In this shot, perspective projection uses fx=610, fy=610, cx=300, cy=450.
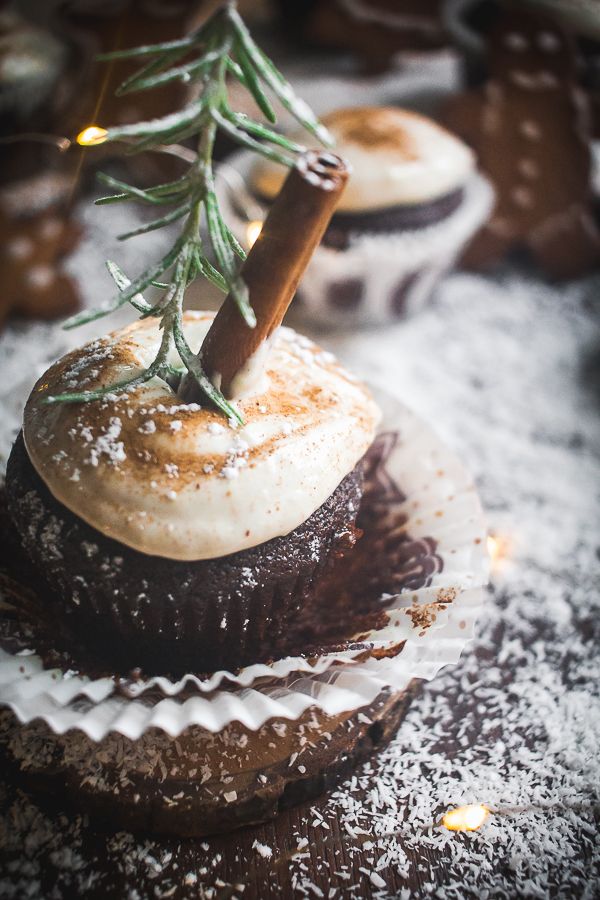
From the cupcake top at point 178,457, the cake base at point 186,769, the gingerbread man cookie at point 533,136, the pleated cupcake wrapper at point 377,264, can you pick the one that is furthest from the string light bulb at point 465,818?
the gingerbread man cookie at point 533,136

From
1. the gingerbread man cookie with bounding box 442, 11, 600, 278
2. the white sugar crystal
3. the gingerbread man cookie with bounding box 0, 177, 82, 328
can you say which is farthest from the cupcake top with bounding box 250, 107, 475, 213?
the white sugar crystal

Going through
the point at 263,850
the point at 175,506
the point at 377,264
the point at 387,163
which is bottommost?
the point at 263,850

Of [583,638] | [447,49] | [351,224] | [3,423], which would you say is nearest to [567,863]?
[583,638]

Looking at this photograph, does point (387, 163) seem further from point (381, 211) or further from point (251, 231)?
point (251, 231)

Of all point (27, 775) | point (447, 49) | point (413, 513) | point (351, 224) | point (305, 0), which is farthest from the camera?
point (305, 0)

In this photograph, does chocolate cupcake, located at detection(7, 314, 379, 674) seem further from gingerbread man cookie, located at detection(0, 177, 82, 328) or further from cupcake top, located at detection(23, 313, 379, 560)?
gingerbread man cookie, located at detection(0, 177, 82, 328)

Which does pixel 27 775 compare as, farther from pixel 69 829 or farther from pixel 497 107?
pixel 497 107

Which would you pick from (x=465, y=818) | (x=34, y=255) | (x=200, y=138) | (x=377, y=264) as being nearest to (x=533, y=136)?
(x=377, y=264)
